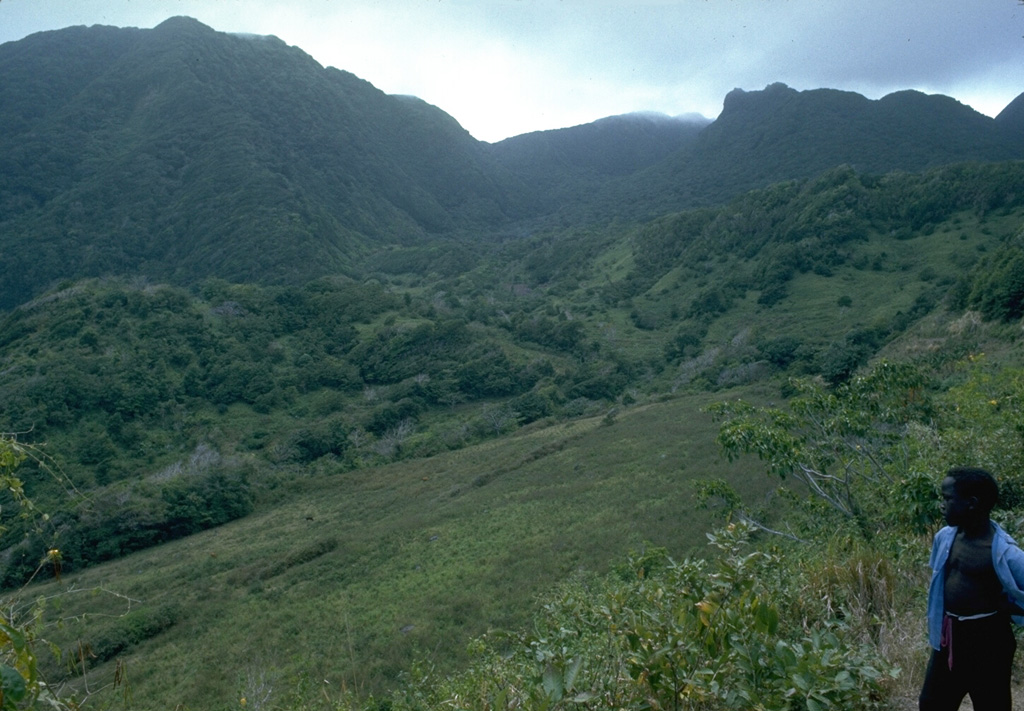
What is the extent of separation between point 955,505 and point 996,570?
26 cm

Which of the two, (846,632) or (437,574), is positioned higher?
(846,632)

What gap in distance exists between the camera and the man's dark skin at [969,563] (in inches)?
101

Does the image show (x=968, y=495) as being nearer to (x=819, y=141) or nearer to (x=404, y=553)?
(x=404, y=553)

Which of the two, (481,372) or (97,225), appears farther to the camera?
(97,225)

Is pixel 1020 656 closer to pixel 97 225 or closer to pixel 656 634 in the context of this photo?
pixel 656 634

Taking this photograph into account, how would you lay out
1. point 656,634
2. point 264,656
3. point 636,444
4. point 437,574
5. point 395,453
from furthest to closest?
point 395,453
point 636,444
point 437,574
point 264,656
point 656,634

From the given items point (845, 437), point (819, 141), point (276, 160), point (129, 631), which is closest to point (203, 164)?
point (276, 160)

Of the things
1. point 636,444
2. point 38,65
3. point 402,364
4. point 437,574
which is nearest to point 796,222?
point 402,364

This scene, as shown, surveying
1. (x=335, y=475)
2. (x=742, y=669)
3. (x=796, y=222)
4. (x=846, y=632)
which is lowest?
(x=335, y=475)

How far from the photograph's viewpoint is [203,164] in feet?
287

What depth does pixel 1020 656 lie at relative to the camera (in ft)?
10.6

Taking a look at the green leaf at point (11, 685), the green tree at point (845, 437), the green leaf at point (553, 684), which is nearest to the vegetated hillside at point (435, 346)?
the green tree at point (845, 437)

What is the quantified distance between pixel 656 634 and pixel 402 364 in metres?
43.9

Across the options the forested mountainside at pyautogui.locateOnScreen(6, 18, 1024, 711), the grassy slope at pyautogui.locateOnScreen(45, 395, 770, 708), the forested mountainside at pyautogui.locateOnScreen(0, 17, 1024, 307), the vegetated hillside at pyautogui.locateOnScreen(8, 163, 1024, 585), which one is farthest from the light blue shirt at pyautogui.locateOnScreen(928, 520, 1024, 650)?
the forested mountainside at pyautogui.locateOnScreen(0, 17, 1024, 307)
